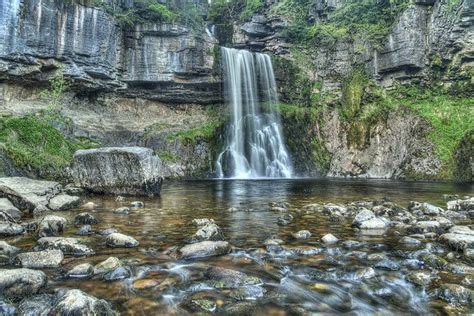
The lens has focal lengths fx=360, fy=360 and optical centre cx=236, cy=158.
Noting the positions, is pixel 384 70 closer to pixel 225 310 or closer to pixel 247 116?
pixel 247 116

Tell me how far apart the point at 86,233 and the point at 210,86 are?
28.7 meters

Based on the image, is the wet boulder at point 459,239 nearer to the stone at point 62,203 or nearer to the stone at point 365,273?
the stone at point 365,273

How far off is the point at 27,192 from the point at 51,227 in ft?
17.1

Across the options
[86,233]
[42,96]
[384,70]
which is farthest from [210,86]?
[86,233]

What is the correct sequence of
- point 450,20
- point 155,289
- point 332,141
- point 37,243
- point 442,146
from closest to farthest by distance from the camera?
1. point 155,289
2. point 37,243
3. point 442,146
4. point 450,20
5. point 332,141

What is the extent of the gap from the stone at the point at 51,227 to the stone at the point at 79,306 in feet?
12.8

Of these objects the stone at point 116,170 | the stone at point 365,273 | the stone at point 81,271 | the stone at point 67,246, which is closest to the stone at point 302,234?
the stone at point 365,273

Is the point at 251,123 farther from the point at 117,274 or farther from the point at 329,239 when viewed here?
the point at 117,274

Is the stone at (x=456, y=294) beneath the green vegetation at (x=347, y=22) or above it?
beneath

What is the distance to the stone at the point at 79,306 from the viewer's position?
3598 millimetres

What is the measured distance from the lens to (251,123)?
3406cm

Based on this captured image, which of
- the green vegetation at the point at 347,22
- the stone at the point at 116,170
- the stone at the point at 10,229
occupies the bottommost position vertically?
the stone at the point at 10,229

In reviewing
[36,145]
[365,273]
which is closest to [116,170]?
[365,273]

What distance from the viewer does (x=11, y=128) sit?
22.0 m
